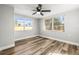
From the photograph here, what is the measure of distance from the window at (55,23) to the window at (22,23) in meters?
1.47

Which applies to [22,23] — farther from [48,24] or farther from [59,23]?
[59,23]

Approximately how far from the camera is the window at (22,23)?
15.5ft

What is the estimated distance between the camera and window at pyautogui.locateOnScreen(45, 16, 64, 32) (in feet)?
15.0

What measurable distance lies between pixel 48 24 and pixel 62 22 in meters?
1.42

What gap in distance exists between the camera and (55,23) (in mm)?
5027

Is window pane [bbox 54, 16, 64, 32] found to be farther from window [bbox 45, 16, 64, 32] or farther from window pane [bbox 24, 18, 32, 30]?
window pane [bbox 24, 18, 32, 30]

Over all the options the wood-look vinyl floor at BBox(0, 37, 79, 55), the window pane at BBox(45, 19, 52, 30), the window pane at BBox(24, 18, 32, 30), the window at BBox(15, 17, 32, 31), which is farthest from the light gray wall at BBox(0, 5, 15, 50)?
the window pane at BBox(45, 19, 52, 30)

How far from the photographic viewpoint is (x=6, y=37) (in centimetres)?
292

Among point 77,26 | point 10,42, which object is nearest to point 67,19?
point 77,26

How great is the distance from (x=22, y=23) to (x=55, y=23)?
248 centimetres

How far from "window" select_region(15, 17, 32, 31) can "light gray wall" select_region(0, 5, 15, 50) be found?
5.27ft

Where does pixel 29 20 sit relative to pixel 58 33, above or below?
above

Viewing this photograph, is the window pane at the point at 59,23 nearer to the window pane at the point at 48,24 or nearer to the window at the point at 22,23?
the window pane at the point at 48,24
